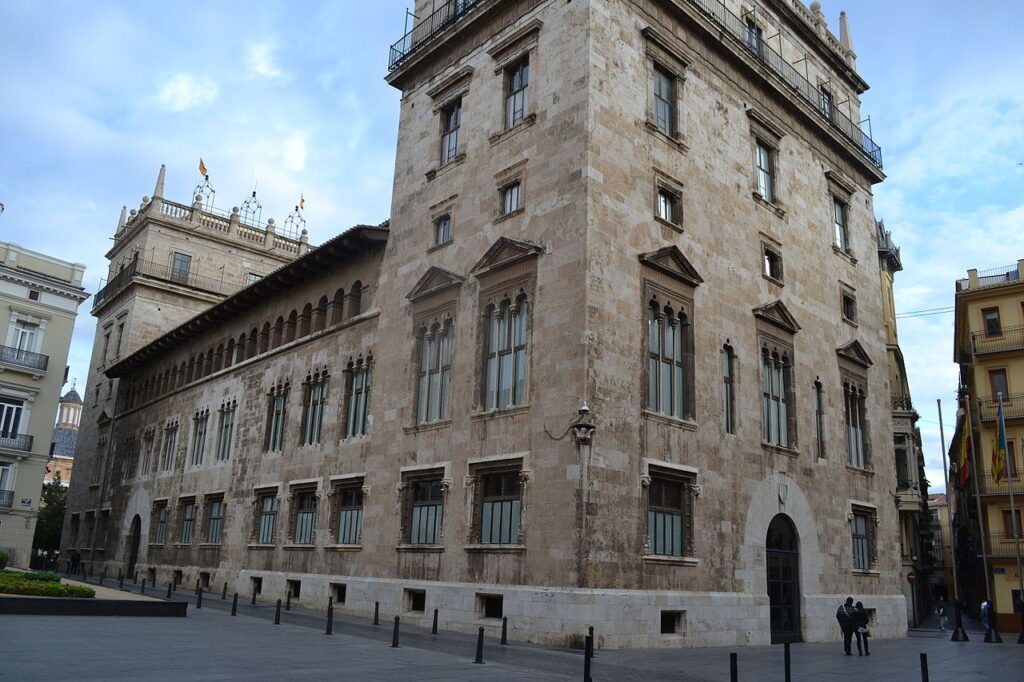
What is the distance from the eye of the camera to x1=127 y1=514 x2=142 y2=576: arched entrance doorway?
43594 mm

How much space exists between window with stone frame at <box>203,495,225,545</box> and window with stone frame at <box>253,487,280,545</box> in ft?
11.0

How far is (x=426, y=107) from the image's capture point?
29219mm

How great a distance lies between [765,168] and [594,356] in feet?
43.8

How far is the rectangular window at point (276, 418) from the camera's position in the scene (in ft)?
109

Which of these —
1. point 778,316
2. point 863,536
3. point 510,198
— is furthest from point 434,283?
point 863,536

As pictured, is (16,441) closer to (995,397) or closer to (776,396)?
(776,396)

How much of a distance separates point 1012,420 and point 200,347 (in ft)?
139

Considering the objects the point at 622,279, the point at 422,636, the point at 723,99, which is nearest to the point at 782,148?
the point at 723,99

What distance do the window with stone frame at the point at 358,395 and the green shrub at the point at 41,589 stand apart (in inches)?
379

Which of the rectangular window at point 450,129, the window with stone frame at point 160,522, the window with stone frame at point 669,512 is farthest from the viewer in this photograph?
the window with stone frame at point 160,522

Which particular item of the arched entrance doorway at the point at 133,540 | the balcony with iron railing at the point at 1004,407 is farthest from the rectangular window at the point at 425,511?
the balcony with iron railing at the point at 1004,407

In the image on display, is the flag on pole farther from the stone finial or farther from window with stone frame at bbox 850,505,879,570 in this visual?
the stone finial

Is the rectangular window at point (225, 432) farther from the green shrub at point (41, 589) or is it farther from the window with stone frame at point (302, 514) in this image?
the green shrub at point (41, 589)

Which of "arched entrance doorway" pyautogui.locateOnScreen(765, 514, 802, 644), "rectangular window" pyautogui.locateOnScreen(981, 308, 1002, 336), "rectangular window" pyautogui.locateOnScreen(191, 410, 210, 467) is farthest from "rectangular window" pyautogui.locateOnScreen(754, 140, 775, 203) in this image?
"rectangular window" pyautogui.locateOnScreen(191, 410, 210, 467)
